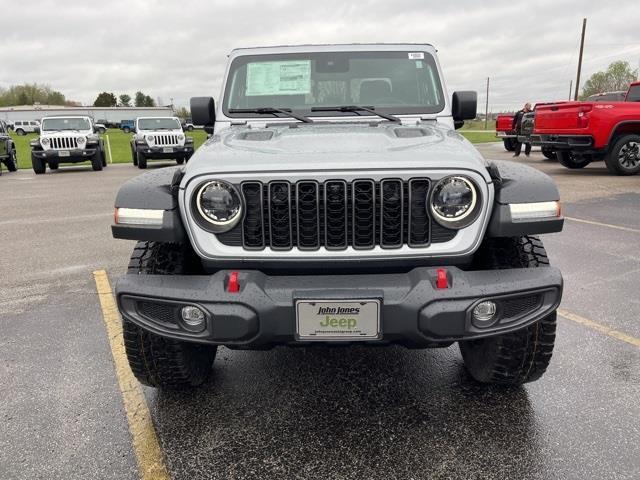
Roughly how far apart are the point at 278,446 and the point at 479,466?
0.87 m

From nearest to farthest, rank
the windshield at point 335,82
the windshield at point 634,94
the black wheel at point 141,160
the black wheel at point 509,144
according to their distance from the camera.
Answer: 1. the windshield at point 335,82
2. the windshield at point 634,94
3. the black wheel at point 141,160
4. the black wheel at point 509,144

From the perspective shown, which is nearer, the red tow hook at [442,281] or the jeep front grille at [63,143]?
the red tow hook at [442,281]

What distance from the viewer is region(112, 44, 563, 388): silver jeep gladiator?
2152 mm

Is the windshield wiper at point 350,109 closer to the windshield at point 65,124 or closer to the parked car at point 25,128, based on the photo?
the windshield at point 65,124

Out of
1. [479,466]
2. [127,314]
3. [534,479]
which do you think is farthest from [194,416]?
[534,479]

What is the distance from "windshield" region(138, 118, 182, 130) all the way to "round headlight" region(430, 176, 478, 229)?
54.8ft

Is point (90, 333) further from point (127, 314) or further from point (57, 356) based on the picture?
point (127, 314)

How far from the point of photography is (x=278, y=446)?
2.40 m

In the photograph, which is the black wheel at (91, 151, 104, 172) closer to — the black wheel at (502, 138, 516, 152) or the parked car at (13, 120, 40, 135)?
the black wheel at (502, 138, 516, 152)

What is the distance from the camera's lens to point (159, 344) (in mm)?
2576

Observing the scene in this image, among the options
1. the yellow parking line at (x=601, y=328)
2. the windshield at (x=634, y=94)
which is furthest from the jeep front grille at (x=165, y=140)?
the yellow parking line at (x=601, y=328)

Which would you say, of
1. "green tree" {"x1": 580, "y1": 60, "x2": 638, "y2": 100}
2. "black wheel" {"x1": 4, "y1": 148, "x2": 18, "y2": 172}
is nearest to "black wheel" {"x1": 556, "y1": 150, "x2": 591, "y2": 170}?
"black wheel" {"x1": 4, "y1": 148, "x2": 18, "y2": 172}

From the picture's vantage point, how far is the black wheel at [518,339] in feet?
8.14

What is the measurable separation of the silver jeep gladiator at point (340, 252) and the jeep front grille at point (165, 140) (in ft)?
49.5
